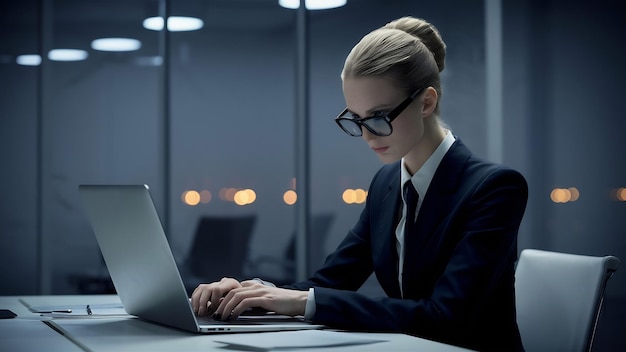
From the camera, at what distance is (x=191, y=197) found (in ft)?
18.1

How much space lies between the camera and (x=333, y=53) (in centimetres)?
564

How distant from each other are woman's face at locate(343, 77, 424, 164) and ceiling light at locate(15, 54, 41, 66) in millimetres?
4049

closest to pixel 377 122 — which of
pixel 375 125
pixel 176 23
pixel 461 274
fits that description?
pixel 375 125

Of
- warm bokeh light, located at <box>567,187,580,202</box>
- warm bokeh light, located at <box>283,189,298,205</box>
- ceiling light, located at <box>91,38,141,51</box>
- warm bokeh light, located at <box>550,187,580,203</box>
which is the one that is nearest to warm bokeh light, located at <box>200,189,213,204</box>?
warm bokeh light, located at <box>283,189,298,205</box>

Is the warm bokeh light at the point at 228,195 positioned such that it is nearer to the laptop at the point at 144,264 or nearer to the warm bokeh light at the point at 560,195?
the warm bokeh light at the point at 560,195

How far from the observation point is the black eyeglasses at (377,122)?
1.71 metres

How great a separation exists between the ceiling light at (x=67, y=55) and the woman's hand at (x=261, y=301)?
164 inches

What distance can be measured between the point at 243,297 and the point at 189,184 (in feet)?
13.3

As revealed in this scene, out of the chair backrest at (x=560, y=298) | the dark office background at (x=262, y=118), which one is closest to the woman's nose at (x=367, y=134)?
the chair backrest at (x=560, y=298)

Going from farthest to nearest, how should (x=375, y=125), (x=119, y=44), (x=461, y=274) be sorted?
1. (x=119, y=44)
2. (x=375, y=125)
3. (x=461, y=274)

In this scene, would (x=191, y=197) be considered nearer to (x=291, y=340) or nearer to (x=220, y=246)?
(x=220, y=246)

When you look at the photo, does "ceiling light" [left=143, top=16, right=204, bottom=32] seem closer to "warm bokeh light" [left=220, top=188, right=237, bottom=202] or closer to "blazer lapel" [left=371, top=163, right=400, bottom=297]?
"warm bokeh light" [left=220, top=188, right=237, bottom=202]

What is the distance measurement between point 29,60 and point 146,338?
4331 mm

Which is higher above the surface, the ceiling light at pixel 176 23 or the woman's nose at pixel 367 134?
the ceiling light at pixel 176 23
